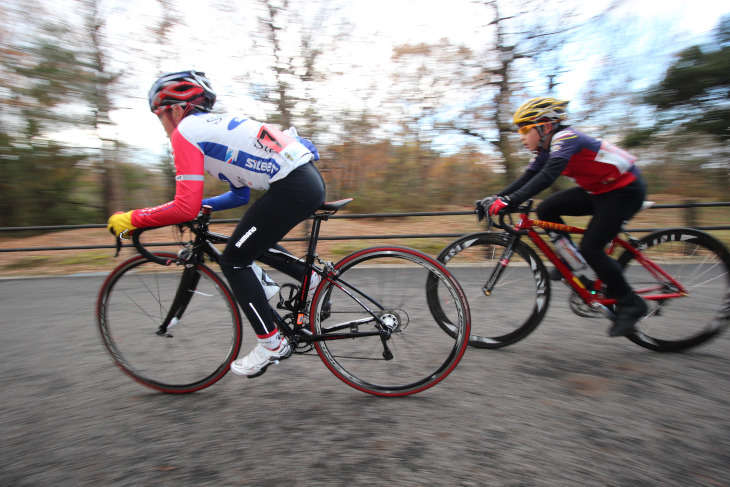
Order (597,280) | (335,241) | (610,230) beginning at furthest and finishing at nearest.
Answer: (335,241) → (597,280) → (610,230)

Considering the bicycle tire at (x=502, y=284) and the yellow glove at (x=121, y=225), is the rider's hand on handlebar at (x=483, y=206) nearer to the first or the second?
the bicycle tire at (x=502, y=284)

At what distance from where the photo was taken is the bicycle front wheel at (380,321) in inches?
101

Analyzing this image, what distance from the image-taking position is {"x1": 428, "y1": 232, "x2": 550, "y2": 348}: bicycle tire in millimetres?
3307

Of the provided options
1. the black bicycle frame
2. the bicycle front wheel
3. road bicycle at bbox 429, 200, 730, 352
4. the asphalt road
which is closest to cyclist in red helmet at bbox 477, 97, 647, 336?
road bicycle at bbox 429, 200, 730, 352

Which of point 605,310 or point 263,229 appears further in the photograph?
point 605,310

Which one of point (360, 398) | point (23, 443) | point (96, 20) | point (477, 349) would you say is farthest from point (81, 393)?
point (96, 20)

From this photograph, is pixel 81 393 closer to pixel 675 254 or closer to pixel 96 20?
pixel 675 254

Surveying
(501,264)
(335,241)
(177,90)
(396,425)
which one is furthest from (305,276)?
(335,241)

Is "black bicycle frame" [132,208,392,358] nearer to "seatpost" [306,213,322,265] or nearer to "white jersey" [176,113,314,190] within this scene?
"seatpost" [306,213,322,265]

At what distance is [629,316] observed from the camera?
3.08 m

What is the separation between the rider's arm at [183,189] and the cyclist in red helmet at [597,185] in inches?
76.5

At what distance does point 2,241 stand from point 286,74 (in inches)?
326

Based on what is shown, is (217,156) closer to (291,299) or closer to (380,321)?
(291,299)

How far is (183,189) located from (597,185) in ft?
9.08
